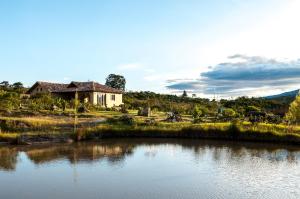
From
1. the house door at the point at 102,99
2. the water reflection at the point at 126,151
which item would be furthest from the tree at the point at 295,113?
the house door at the point at 102,99

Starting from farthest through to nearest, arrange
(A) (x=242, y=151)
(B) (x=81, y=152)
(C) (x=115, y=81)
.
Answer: (C) (x=115, y=81) → (A) (x=242, y=151) → (B) (x=81, y=152)

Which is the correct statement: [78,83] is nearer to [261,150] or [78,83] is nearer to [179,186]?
[261,150]

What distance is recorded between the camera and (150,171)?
2208cm

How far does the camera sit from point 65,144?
3142 cm

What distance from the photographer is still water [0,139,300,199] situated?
57.2 feet

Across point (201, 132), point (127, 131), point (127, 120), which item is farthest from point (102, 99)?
point (201, 132)

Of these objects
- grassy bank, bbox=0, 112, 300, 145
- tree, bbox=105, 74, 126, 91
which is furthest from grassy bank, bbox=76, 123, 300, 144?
tree, bbox=105, 74, 126, 91

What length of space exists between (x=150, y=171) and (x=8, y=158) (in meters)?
9.38

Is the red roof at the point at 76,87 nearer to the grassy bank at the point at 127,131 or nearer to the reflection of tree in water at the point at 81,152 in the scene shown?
the grassy bank at the point at 127,131

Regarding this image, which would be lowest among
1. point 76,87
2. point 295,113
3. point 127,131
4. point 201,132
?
point 201,132

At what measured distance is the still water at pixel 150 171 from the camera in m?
17.4

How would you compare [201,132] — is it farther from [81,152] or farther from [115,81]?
[115,81]

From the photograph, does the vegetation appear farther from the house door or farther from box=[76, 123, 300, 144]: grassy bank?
the house door

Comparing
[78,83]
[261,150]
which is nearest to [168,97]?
[78,83]
